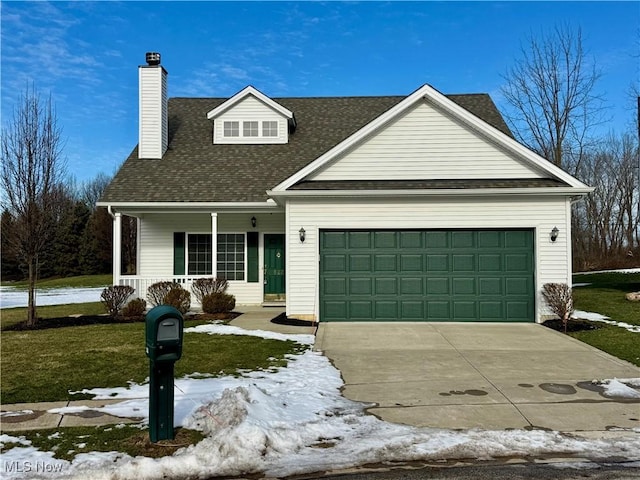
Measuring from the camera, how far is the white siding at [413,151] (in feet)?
39.5

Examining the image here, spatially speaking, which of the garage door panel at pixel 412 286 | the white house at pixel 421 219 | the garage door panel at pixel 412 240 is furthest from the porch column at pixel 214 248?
the garage door panel at pixel 412 286

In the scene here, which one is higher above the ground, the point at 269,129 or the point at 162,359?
the point at 269,129

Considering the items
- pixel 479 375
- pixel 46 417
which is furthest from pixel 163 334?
pixel 479 375

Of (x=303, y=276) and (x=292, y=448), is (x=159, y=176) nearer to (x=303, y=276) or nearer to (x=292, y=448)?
(x=303, y=276)

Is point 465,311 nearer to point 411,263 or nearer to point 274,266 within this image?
point 411,263

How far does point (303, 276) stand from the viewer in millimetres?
11766

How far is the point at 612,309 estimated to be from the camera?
1327 centimetres

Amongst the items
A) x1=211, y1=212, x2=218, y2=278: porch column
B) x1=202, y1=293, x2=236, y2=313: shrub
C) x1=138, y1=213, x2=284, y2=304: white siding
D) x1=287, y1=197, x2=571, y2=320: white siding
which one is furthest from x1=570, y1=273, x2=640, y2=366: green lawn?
x1=211, y1=212, x2=218, y2=278: porch column

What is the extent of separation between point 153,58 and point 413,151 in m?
9.18

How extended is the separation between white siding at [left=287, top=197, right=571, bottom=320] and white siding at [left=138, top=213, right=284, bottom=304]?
304cm

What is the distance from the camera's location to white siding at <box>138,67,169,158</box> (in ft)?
49.5

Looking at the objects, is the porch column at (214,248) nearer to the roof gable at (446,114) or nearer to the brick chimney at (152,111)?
the roof gable at (446,114)

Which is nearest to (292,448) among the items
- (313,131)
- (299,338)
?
(299,338)

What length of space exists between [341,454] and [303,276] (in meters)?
7.68
